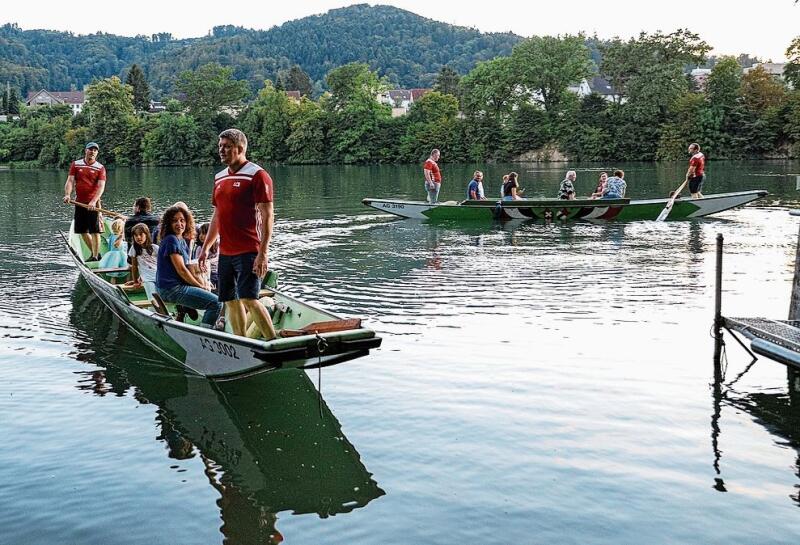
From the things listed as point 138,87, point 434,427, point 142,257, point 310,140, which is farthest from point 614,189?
point 138,87

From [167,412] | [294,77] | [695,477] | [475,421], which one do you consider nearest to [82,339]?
[167,412]

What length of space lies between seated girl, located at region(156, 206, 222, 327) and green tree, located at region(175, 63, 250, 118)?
98.6 meters

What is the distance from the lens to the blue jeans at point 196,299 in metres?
9.58

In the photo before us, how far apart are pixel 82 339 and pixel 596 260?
1030cm

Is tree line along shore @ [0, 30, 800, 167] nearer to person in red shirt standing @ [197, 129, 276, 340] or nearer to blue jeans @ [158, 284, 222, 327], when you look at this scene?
blue jeans @ [158, 284, 222, 327]

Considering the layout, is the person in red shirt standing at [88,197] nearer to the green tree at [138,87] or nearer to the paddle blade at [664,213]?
the paddle blade at [664,213]

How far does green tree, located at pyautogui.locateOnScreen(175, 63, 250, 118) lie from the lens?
10562cm

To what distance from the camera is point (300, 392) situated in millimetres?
9523

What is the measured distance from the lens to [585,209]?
25.0 metres

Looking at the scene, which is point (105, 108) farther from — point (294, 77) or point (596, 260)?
point (596, 260)

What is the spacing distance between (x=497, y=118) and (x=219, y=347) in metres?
79.2

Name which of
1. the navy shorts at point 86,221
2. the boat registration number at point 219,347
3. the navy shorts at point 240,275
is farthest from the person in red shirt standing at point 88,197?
the navy shorts at point 240,275

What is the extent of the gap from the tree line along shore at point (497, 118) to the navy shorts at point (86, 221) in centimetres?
6298

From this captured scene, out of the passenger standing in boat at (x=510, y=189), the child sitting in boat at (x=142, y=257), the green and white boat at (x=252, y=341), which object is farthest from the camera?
the passenger standing in boat at (x=510, y=189)
